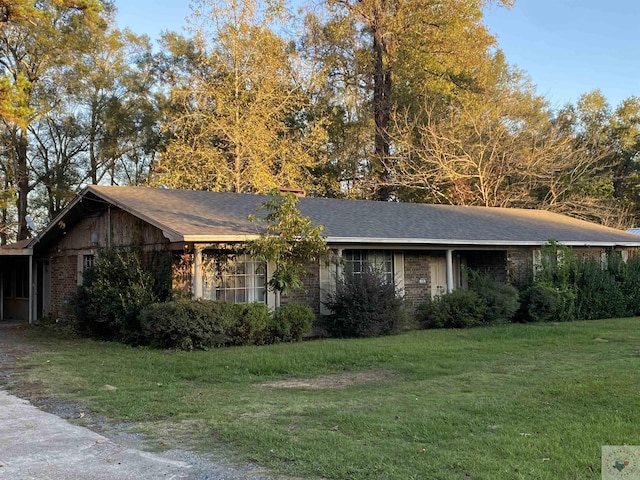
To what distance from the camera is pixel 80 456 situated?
5551mm

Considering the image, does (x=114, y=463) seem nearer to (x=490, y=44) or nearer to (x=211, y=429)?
(x=211, y=429)

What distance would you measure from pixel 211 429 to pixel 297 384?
2858 mm

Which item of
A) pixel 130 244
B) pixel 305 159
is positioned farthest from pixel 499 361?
pixel 305 159

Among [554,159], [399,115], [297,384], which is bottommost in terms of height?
[297,384]

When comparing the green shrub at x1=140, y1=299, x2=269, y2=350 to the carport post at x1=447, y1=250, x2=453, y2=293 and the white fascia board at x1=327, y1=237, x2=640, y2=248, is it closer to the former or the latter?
the white fascia board at x1=327, y1=237, x2=640, y2=248

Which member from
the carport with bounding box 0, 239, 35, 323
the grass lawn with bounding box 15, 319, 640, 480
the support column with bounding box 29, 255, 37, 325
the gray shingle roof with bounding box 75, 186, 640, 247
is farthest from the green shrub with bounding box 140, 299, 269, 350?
the carport with bounding box 0, 239, 35, 323

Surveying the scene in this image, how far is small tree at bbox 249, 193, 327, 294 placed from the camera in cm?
1353

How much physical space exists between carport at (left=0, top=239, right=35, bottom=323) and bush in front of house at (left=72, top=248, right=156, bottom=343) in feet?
18.1

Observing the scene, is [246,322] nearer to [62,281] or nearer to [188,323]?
[188,323]

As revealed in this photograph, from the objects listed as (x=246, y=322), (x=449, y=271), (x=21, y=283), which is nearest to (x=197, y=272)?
(x=246, y=322)

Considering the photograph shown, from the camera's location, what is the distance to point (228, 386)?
8.95 metres

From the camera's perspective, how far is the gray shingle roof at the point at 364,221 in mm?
14125

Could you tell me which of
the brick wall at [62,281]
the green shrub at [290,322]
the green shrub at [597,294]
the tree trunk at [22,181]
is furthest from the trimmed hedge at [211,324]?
the tree trunk at [22,181]

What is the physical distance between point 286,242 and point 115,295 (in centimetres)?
397
